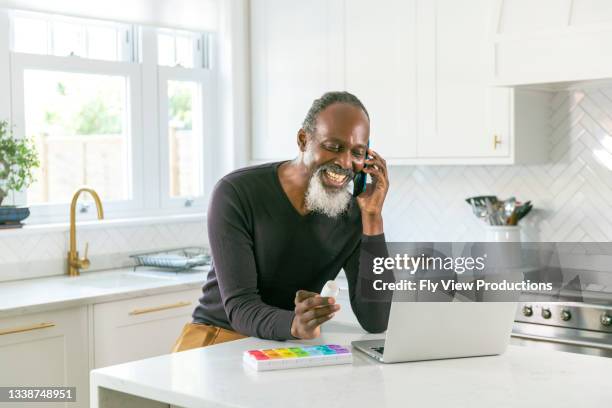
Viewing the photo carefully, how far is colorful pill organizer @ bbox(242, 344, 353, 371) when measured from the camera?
6.47 ft

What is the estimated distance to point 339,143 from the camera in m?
2.41

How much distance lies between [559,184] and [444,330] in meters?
2.06

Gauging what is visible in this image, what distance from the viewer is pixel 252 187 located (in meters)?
2.53

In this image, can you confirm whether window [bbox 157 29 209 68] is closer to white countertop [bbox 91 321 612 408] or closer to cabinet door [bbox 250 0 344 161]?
cabinet door [bbox 250 0 344 161]

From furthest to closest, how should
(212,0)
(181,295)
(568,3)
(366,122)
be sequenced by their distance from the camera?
(212,0) → (181,295) → (568,3) → (366,122)

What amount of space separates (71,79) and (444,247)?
206 centimetres

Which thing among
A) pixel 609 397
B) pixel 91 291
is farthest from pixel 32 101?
pixel 609 397

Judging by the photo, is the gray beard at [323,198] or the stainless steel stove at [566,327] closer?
the gray beard at [323,198]

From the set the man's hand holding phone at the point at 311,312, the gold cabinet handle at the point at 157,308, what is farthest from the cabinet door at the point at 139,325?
the man's hand holding phone at the point at 311,312

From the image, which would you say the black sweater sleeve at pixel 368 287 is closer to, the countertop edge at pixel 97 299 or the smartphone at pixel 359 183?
the smartphone at pixel 359 183

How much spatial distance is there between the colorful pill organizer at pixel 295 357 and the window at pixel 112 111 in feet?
7.54

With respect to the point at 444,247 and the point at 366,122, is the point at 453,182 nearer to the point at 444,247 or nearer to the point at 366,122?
the point at 444,247

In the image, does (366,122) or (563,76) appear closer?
(366,122)

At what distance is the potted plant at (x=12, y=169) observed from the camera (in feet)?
12.2
